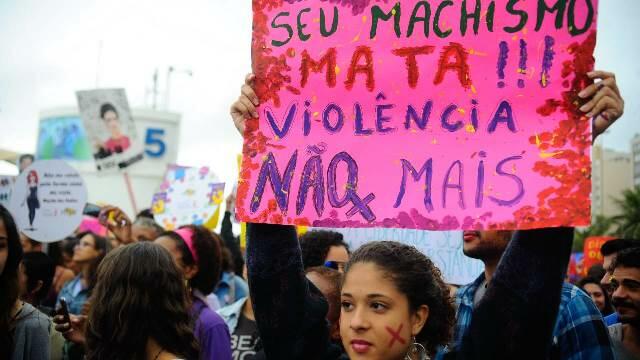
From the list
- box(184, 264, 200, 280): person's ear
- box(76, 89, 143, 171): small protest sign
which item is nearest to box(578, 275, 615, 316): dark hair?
box(184, 264, 200, 280): person's ear

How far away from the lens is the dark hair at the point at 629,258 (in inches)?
147

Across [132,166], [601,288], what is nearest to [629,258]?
[601,288]

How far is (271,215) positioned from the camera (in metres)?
2.18

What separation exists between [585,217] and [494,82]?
0.51m

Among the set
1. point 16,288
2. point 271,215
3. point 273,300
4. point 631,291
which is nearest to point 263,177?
point 271,215

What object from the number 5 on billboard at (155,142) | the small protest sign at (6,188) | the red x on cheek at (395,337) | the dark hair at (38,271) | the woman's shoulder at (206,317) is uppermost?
the number 5 on billboard at (155,142)

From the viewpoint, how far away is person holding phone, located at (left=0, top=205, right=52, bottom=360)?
9.51 ft

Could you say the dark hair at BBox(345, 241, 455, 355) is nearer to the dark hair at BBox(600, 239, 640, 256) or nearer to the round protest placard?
the dark hair at BBox(600, 239, 640, 256)

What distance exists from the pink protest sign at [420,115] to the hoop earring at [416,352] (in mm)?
366

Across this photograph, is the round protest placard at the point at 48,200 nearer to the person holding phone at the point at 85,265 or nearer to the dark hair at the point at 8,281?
the person holding phone at the point at 85,265

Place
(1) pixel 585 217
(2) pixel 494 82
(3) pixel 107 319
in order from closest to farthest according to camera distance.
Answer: (1) pixel 585 217 → (2) pixel 494 82 → (3) pixel 107 319

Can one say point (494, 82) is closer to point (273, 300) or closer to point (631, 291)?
point (273, 300)

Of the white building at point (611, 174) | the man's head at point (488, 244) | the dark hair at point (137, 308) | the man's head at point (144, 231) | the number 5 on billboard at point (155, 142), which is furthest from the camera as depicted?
the white building at point (611, 174)

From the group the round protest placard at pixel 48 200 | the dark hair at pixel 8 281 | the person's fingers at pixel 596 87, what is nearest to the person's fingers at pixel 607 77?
the person's fingers at pixel 596 87
